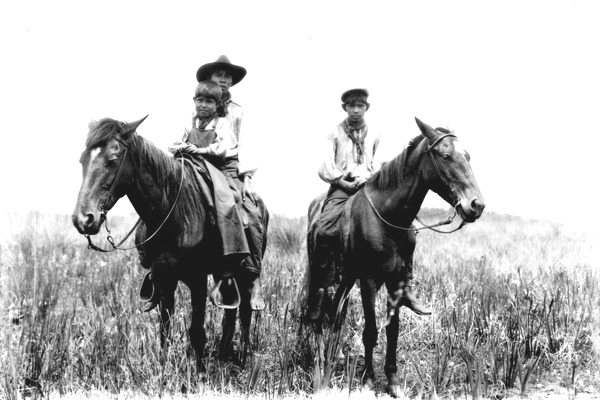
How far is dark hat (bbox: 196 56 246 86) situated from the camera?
571 centimetres

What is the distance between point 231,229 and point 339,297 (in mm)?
1720

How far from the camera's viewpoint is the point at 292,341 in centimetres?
490

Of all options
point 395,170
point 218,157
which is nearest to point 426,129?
point 395,170

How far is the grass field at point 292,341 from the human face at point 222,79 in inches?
101

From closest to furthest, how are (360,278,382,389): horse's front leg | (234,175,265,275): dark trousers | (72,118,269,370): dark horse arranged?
(72,118,269,370): dark horse < (360,278,382,389): horse's front leg < (234,175,265,275): dark trousers

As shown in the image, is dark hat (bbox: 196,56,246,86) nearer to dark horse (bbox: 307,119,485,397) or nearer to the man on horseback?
the man on horseback

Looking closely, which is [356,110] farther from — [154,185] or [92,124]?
[92,124]

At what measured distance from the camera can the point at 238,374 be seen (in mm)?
4656

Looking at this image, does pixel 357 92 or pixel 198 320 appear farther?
pixel 357 92

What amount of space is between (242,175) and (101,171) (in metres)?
1.90

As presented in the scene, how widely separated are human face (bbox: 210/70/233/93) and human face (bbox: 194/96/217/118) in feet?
2.59

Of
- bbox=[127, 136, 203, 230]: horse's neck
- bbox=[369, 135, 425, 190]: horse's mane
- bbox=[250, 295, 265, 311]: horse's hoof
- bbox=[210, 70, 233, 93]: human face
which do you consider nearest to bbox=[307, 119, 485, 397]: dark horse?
bbox=[369, 135, 425, 190]: horse's mane

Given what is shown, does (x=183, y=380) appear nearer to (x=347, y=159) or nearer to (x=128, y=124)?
(x=128, y=124)

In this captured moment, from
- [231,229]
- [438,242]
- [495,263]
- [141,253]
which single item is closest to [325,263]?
[231,229]
